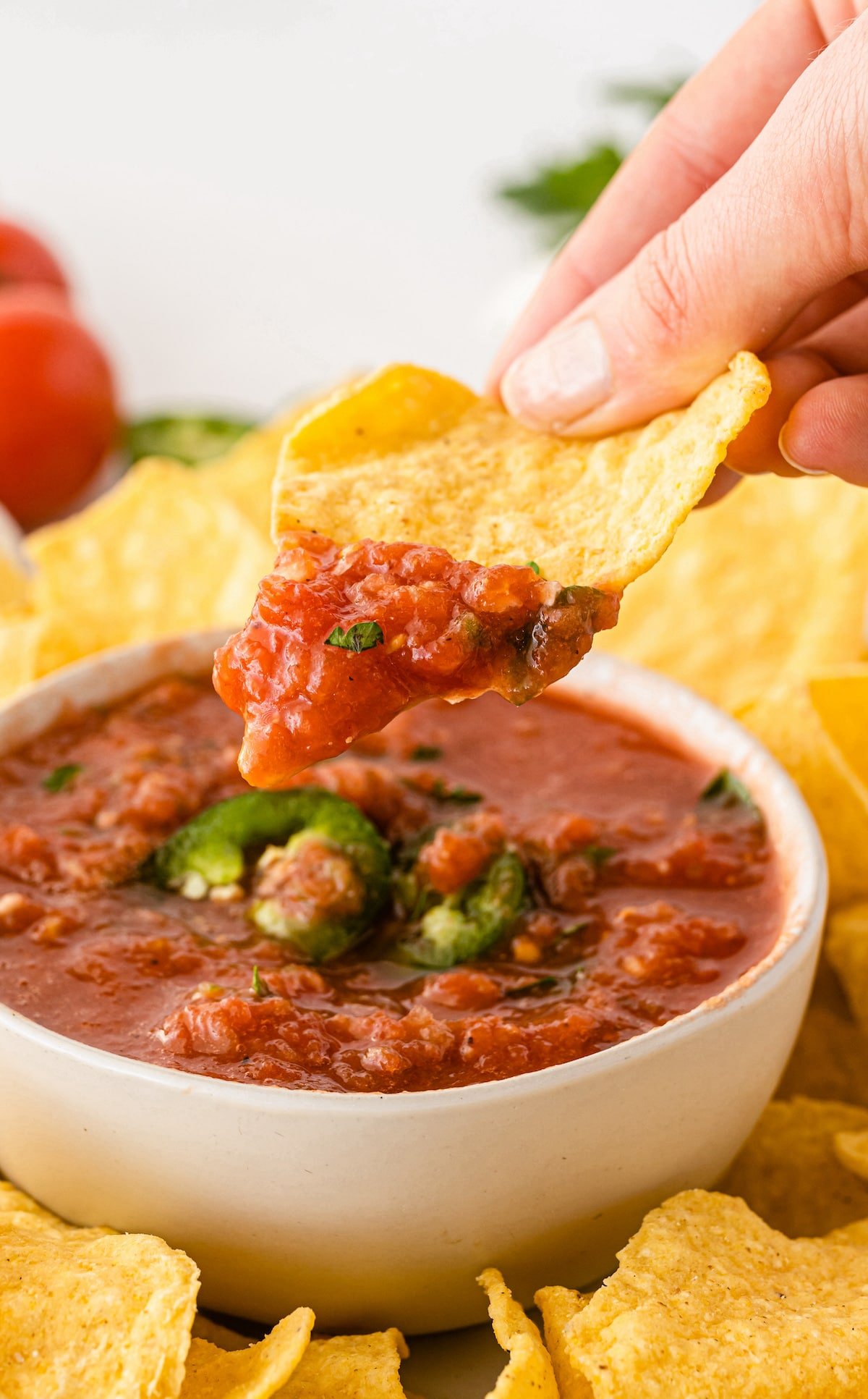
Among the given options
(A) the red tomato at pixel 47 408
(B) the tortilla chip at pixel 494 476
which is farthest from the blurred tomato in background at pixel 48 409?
(B) the tortilla chip at pixel 494 476

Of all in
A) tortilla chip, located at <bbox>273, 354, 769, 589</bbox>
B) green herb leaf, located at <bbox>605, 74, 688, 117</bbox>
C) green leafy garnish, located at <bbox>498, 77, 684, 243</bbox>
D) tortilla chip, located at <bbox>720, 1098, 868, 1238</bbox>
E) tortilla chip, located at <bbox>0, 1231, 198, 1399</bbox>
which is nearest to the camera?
tortilla chip, located at <bbox>0, 1231, 198, 1399</bbox>

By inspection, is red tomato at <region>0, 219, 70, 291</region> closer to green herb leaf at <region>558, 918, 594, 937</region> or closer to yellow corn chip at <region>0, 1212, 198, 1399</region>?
green herb leaf at <region>558, 918, 594, 937</region>

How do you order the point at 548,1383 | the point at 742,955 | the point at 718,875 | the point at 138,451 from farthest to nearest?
the point at 138,451, the point at 718,875, the point at 742,955, the point at 548,1383

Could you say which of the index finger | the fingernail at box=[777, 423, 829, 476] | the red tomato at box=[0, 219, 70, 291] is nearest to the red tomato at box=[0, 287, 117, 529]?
the red tomato at box=[0, 219, 70, 291]

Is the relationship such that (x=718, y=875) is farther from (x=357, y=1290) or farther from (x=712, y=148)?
(x=712, y=148)

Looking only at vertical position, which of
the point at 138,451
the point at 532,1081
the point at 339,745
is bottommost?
the point at 138,451

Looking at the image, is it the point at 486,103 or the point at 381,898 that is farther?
the point at 486,103

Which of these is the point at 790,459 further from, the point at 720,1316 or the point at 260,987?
the point at 720,1316

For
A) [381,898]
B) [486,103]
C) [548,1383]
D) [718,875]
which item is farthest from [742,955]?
[486,103]
